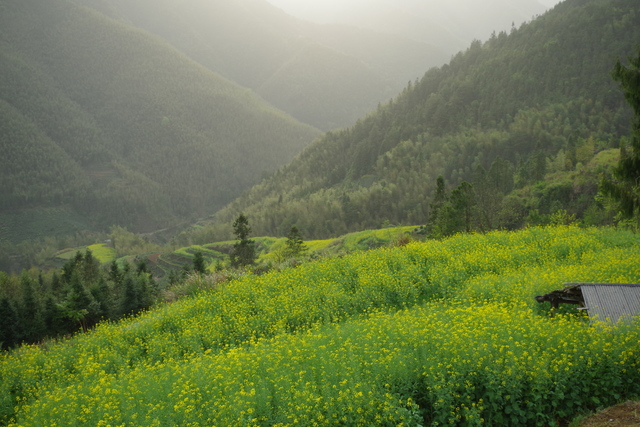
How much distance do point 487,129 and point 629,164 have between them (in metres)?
102

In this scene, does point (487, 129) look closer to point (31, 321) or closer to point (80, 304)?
point (80, 304)

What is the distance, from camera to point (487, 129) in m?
109

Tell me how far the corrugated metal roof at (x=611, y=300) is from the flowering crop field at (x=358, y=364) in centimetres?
44

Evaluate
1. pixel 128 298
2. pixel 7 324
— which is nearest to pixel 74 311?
pixel 128 298

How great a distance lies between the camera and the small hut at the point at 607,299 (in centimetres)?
964

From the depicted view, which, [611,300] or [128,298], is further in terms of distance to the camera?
[128,298]

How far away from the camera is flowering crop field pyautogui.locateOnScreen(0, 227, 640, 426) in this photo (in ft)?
25.0

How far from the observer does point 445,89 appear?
128m

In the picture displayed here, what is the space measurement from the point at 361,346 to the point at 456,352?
2.25 m

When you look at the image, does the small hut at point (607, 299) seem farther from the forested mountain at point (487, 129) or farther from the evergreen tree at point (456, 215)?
the forested mountain at point (487, 129)

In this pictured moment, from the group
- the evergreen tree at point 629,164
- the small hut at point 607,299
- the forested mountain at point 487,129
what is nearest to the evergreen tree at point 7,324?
the small hut at point 607,299

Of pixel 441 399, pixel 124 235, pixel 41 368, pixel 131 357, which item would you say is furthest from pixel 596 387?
pixel 124 235

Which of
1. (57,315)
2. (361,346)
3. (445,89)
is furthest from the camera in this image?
(445,89)

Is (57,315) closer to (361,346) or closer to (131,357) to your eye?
(131,357)
